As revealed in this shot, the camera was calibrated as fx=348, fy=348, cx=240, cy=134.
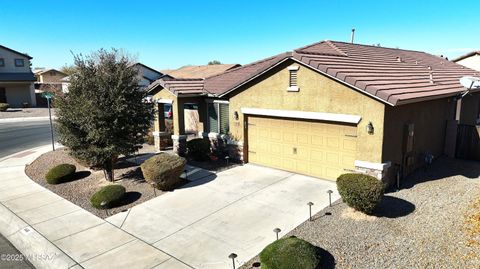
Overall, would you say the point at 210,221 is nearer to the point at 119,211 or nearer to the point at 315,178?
the point at 119,211

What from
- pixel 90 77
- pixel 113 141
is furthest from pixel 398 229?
pixel 90 77

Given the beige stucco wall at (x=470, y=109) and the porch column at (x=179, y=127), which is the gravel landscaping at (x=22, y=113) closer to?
the porch column at (x=179, y=127)

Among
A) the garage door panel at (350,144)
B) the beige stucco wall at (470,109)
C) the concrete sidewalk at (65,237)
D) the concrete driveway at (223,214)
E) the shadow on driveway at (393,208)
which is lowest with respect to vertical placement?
the concrete sidewalk at (65,237)

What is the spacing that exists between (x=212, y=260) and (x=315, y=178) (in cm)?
645

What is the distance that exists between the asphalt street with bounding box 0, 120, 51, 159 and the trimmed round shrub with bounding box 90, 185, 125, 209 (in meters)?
11.3

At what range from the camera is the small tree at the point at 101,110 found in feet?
41.0

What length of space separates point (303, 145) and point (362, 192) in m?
4.47

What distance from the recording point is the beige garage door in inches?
479

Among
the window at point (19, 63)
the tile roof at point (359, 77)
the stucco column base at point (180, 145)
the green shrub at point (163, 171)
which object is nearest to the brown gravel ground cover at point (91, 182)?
the green shrub at point (163, 171)

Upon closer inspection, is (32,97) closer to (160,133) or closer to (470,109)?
(160,133)

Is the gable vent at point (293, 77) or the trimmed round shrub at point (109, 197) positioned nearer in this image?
the trimmed round shrub at point (109, 197)

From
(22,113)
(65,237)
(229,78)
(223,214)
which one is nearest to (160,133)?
(229,78)

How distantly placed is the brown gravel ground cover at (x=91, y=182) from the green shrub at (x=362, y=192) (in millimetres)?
6359

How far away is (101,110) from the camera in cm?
1242
